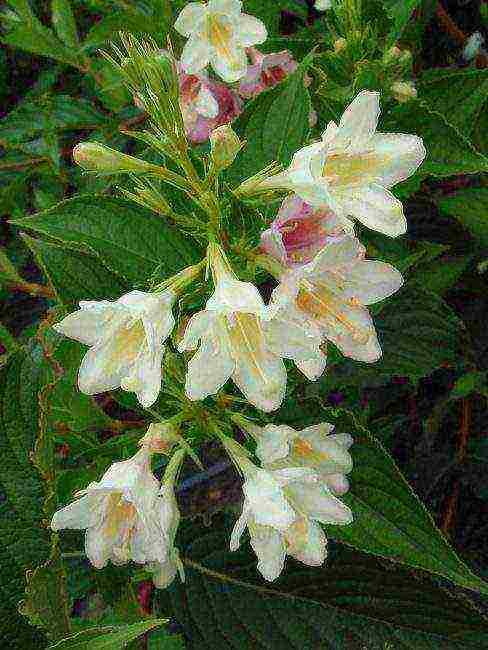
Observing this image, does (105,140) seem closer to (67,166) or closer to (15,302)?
(67,166)

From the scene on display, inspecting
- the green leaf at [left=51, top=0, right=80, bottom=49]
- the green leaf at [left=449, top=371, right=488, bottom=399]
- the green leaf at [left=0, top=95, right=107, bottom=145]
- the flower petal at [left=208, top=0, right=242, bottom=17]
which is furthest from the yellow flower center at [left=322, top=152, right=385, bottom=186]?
the green leaf at [left=51, top=0, right=80, bottom=49]

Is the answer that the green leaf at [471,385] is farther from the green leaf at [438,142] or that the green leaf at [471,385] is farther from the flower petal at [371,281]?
the flower petal at [371,281]

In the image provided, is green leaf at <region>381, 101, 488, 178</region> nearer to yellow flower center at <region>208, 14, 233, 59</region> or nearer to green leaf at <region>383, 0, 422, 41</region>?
green leaf at <region>383, 0, 422, 41</region>

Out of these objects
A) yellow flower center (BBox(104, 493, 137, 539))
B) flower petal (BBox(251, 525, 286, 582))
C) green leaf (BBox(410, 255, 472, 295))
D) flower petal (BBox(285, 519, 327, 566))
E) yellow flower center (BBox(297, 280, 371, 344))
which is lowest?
green leaf (BBox(410, 255, 472, 295))

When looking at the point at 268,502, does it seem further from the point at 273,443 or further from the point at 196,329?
the point at 196,329

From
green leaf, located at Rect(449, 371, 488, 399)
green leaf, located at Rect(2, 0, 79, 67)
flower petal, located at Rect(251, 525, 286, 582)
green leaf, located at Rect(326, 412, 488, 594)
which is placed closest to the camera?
flower petal, located at Rect(251, 525, 286, 582)

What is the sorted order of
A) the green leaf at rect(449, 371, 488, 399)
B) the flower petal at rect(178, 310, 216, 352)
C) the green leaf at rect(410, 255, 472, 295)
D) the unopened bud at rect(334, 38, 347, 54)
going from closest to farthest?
the flower petal at rect(178, 310, 216, 352)
the unopened bud at rect(334, 38, 347, 54)
the green leaf at rect(449, 371, 488, 399)
the green leaf at rect(410, 255, 472, 295)

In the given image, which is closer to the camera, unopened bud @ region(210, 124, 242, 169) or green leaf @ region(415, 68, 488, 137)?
unopened bud @ region(210, 124, 242, 169)
